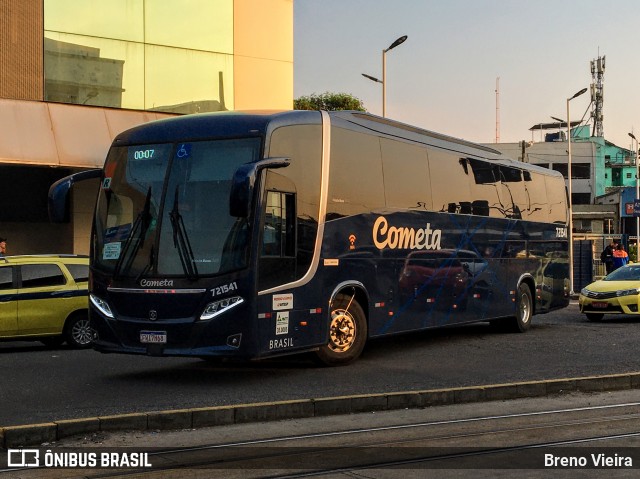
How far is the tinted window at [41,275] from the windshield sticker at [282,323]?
6826 millimetres

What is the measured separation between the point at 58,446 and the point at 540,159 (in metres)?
86.4

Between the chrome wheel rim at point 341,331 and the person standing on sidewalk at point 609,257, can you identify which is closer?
the chrome wheel rim at point 341,331

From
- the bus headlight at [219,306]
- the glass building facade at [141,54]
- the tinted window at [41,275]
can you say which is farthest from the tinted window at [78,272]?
the glass building facade at [141,54]

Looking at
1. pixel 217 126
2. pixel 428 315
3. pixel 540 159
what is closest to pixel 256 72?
pixel 428 315

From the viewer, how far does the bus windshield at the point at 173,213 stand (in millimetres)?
12039

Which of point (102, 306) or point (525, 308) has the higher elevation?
point (102, 306)

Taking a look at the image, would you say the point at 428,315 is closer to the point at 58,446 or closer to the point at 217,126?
the point at 217,126

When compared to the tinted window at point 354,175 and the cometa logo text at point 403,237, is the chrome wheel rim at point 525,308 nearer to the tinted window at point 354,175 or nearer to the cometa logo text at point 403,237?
the cometa logo text at point 403,237

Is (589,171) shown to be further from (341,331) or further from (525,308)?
(341,331)

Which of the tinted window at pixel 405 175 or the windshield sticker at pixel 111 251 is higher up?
the tinted window at pixel 405 175

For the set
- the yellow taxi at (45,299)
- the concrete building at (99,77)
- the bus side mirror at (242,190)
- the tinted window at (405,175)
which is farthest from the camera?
the concrete building at (99,77)

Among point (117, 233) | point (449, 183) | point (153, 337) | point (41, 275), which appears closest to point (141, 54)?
point (41, 275)

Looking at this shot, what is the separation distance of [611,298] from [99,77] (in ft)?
46.3

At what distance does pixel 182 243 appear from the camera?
12.1m
